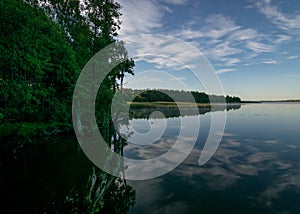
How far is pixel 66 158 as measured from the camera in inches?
410

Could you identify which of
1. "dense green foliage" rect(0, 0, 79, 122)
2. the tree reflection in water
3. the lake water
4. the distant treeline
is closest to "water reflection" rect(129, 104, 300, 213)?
the lake water

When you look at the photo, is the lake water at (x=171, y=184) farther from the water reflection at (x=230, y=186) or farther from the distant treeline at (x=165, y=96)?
the distant treeline at (x=165, y=96)

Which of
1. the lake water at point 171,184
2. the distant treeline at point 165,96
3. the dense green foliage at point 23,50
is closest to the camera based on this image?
the lake water at point 171,184

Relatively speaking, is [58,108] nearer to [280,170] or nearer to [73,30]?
[73,30]

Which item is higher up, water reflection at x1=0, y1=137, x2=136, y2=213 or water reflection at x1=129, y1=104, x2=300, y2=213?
water reflection at x1=0, y1=137, x2=136, y2=213

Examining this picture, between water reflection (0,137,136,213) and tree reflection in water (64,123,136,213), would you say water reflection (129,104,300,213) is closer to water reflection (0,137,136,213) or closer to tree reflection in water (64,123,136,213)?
tree reflection in water (64,123,136,213)

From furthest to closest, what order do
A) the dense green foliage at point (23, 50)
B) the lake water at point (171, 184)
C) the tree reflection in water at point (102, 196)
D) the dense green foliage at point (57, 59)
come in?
the dense green foliage at point (57, 59)
the dense green foliage at point (23, 50)
the lake water at point (171, 184)
the tree reflection in water at point (102, 196)

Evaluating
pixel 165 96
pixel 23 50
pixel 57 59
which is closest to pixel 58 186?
pixel 23 50

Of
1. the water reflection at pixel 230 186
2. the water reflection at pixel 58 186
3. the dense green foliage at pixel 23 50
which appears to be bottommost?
the water reflection at pixel 230 186

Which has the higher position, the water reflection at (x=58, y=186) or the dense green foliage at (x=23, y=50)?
the dense green foliage at (x=23, y=50)

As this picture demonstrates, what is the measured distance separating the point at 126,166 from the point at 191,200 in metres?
4.44

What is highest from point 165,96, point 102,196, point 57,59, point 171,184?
point 165,96

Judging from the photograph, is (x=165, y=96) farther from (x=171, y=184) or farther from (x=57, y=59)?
(x=171, y=184)

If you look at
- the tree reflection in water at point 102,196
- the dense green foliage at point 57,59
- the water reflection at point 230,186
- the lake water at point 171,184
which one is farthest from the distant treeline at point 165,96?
the tree reflection in water at point 102,196
